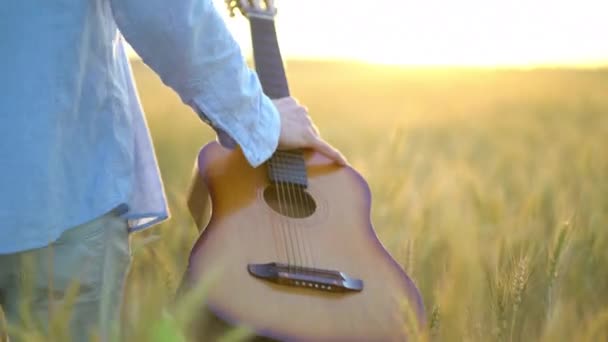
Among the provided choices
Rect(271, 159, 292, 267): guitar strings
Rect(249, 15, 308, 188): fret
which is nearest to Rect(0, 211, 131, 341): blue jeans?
Rect(271, 159, 292, 267): guitar strings

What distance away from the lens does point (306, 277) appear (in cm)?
127

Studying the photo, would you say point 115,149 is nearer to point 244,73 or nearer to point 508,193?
point 244,73

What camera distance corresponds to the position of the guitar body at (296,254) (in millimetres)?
1212

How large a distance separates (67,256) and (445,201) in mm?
1418

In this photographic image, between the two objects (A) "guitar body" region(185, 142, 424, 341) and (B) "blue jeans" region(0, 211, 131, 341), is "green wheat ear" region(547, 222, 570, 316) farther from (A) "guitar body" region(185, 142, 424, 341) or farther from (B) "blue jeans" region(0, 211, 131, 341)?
(B) "blue jeans" region(0, 211, 131, 341)

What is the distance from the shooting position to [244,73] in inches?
46.7

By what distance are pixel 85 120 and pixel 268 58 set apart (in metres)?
0.63

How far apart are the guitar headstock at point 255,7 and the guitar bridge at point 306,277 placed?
674 mm

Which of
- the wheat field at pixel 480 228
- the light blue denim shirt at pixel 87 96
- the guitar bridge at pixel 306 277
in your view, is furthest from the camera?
the guitar bridge at pixel 306 277

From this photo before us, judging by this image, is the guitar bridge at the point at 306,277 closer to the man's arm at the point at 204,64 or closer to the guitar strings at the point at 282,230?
the guitar strings at the point at 282,230

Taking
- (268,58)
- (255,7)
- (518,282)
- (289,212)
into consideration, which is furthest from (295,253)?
(255,7)

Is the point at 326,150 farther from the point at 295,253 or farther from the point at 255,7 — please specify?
the point at 255,7

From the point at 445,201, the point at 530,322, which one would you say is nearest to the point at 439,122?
the point at 445,201

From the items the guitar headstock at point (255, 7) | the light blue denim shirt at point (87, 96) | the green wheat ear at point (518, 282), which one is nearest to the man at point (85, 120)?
the light blue denim shirt at point (87, 96)
